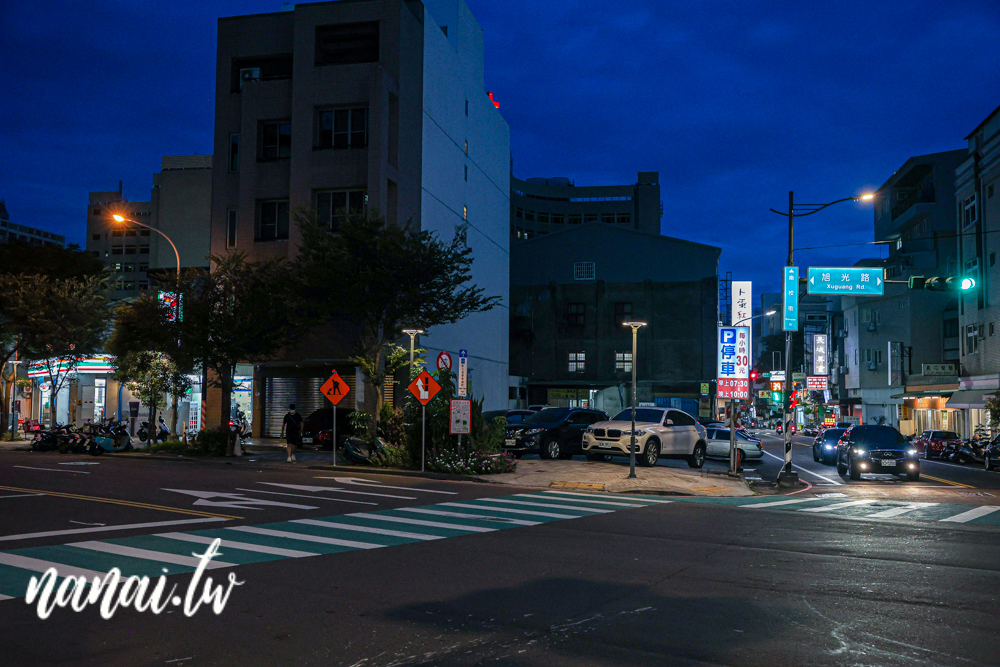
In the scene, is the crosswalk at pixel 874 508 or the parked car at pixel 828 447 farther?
the parked car at pixel 828 447

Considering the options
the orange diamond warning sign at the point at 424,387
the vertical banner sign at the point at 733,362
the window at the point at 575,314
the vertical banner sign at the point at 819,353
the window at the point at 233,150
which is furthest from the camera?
the vertical banner sign at the point at 819,353

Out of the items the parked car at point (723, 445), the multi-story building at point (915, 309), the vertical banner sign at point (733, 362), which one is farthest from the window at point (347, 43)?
the multi-story building at point (915, 309)

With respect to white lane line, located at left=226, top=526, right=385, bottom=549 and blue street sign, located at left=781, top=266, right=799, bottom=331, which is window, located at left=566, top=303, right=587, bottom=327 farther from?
white lane line, located at left=226, top=526, right=385, bottom=549

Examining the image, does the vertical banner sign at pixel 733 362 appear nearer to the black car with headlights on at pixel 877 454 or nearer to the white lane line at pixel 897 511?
the black car with headlights on at pixel 877 454

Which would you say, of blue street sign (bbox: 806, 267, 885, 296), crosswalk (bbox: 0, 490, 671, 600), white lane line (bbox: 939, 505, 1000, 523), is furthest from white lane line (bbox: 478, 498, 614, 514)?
blue street sign (bbox: 806, 267, 885, 296)

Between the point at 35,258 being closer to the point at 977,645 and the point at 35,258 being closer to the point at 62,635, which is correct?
the point at 62,635

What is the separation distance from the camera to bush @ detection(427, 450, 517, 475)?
23.7 m

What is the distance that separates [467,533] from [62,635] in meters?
6.42

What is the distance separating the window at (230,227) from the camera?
3984cm

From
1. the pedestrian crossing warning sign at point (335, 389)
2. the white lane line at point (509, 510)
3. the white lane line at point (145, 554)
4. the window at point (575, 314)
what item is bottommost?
the white lane line at point (509, 510)

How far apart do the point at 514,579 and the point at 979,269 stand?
50744 mm

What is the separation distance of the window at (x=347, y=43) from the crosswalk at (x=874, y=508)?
28.5m

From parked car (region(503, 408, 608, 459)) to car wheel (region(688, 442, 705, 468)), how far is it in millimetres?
3247

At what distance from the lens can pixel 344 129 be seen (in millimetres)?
37844
